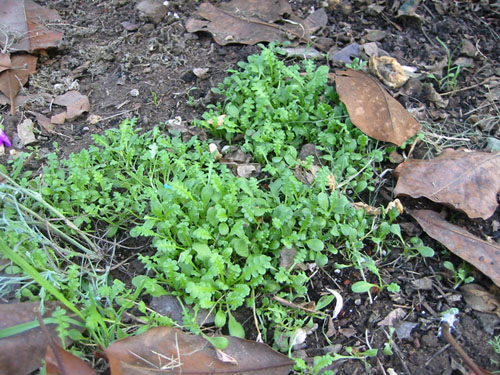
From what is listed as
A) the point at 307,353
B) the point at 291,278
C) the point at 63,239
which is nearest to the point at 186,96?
the point at 63,239

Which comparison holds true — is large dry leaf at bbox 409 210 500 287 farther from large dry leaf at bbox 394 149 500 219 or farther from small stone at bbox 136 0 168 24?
small stone at bbox 136 0 168 24

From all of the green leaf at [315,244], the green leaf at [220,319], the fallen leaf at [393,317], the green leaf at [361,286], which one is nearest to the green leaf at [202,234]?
the green leaf at [220,319]

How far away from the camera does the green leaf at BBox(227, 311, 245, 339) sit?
2.16m

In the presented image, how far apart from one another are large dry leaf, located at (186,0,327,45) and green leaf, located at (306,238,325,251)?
1743 mm

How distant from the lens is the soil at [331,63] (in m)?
2.37

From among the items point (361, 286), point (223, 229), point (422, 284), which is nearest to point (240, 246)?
point (223, 229)

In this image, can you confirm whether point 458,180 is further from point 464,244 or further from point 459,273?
point 459,273

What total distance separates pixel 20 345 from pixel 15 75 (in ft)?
6.90

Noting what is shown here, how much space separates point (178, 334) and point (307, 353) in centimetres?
61

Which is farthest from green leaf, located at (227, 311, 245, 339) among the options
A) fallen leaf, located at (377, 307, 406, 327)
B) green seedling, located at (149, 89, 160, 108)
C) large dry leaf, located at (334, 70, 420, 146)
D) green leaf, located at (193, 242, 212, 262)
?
green seedling, located at (149, 89, 160, 108)

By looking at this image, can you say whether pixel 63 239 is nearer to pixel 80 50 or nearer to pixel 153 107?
pixel 153 107

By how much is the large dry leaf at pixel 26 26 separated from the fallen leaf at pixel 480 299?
10.7ft

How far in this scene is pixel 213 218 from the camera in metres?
2.43

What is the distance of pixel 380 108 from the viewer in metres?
2.83
